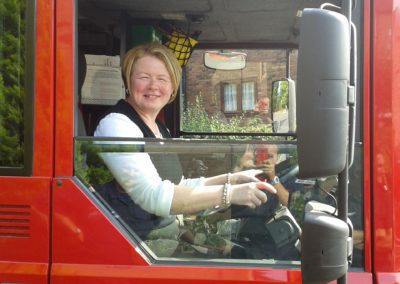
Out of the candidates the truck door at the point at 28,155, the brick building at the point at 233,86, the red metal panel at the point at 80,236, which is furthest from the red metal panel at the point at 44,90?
the brick building at the point at 233,86

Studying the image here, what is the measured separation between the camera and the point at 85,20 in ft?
6.81

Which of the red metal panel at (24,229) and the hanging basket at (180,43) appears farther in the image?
the hanging basket at (180,43)

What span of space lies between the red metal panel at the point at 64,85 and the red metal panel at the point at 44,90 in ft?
0.07

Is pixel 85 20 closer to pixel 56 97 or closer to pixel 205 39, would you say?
pixel 56 97

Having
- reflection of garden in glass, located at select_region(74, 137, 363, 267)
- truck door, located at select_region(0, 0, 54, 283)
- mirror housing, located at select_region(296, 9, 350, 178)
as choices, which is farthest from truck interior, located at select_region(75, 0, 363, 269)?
mirror housing, located at select_region(296, 9, 350, 178)

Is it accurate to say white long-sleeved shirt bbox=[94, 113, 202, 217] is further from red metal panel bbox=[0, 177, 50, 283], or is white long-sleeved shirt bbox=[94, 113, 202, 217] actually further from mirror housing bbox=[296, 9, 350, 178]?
mirror housing bbox=[296, 9, 350, 178]

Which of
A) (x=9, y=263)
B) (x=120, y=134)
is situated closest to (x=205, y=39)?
(x=120, y=134)

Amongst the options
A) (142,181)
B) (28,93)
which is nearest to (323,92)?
(142,181)

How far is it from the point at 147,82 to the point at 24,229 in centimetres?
85

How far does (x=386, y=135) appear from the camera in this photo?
166cm

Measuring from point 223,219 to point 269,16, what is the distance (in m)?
1.19

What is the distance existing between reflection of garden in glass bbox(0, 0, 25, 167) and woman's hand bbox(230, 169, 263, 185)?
31.2 inches

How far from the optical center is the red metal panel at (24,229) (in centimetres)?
176

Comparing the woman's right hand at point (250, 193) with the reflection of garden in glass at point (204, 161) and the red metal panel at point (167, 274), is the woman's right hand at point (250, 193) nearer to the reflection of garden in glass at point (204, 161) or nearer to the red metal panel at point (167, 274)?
the reflection of garden in glass at point (204, 161)
